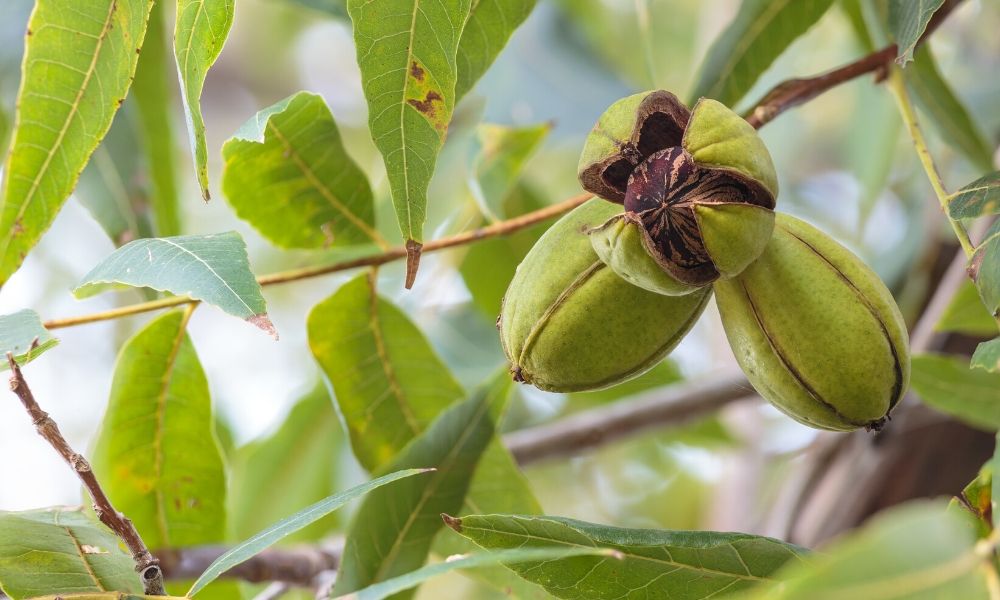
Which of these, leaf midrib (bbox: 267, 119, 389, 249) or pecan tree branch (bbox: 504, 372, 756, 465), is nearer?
leaf midrib (bbox: 267, 119, 389, 249)

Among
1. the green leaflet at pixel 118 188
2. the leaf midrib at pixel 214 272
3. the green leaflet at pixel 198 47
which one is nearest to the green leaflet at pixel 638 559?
the leaf midrib at pixel 214 272

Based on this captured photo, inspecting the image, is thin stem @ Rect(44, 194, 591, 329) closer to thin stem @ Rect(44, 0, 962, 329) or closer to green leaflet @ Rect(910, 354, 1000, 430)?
thin stem @ Rect(44, 0, 962, 329)

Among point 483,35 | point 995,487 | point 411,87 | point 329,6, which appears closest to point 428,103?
point 411,87

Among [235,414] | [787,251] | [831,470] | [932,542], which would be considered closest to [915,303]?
[831,470]

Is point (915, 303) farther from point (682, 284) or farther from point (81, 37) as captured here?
point (81, 37)

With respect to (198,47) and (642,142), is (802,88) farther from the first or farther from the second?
(198,47)

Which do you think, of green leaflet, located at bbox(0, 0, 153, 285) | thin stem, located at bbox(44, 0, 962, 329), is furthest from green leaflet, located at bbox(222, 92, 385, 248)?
green leaflet, located at bbox(0, 0, 153, 285)
